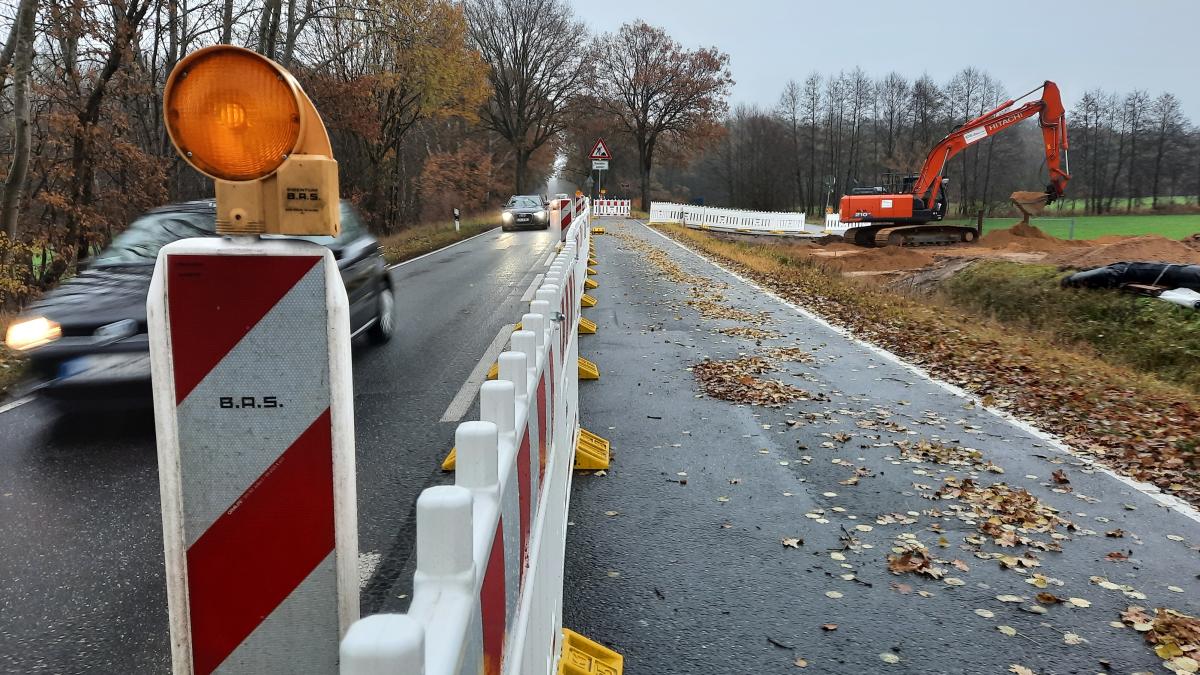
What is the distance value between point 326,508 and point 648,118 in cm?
6352

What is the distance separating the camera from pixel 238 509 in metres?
1.66

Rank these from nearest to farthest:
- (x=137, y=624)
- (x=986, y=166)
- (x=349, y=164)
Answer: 1. (x=137, y=624)
2. (x=349, y=164)
3. (x=986, y=166)

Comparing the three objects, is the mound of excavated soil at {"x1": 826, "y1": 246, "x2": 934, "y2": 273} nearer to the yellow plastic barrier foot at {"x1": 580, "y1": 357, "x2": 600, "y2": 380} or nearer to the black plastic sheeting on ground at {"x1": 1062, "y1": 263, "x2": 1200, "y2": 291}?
the black plastic sheeting on ground at {"x1": 1062, "y1": 263, "x2": 1200, "y2": 291}

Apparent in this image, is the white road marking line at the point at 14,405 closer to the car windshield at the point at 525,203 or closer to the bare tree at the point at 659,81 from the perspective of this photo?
the car windshield at the point at 525,203

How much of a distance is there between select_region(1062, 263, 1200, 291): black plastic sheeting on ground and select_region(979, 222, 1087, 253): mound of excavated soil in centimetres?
1072

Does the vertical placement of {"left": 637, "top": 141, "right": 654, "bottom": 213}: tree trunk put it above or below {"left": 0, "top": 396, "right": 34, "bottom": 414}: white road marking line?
above

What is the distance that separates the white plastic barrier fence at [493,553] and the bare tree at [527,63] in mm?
52139

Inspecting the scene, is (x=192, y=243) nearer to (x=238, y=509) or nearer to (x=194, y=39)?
(x=238, y=509)

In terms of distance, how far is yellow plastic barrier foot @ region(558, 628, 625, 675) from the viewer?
289 centimetres

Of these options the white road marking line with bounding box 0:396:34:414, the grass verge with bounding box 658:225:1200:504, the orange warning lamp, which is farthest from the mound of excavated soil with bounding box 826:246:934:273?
the orange warning lamp

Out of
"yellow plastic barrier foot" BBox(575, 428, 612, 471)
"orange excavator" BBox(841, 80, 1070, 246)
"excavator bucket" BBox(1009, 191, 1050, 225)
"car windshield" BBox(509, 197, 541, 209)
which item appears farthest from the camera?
"car windshield" BBox(509, 197, 541, 209)

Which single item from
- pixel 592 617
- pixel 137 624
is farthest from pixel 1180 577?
pixel 137 624

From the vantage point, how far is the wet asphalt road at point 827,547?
328cm

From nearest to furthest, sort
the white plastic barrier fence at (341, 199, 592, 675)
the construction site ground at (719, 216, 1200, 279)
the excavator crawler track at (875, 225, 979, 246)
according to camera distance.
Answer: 1. the white plastic barrier fence at (341, 199, 592, 675)
2. the construction site ground at (719, 216, 1200, 279)
3. the excavator crawler track at (875, 225, 979, 246)
